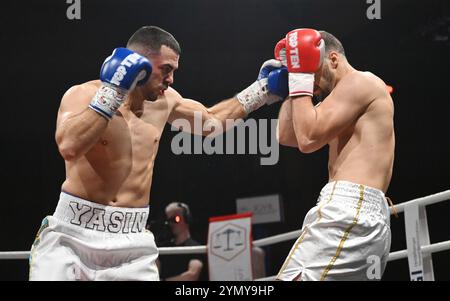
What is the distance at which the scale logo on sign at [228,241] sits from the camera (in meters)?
4.20

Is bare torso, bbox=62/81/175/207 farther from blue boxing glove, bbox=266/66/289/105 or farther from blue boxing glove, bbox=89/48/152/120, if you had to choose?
blue boxing glove, bbox=266/66/289/105

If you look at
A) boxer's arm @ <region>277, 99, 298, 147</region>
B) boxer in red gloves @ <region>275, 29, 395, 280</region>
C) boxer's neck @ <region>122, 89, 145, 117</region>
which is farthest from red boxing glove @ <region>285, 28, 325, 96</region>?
boxer's neck @ <region>122, 89, 145, 117</region>

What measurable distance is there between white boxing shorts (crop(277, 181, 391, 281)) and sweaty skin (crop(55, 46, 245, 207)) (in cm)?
66

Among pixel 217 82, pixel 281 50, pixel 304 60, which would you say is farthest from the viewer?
pixel 217 82

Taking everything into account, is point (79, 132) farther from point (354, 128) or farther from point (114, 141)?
point (354, 128)

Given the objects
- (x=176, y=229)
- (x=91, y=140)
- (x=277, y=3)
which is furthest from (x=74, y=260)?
(x=277, y=3)

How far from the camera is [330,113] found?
227 centimetres

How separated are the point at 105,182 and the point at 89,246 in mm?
238

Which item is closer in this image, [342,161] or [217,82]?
[342,161]

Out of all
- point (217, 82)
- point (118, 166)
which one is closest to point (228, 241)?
point (118, 166)

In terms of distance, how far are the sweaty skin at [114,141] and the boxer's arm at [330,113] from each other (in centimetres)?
60

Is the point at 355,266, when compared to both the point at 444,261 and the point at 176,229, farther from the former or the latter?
the point at 444,261

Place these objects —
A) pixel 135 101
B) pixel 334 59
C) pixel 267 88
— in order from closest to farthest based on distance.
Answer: pixel 334 59 < pixel 135 101 < pixel 267 88

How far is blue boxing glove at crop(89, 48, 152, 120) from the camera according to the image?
2.27m
